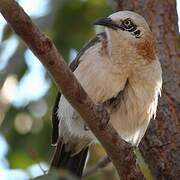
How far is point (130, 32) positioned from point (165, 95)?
65 cm

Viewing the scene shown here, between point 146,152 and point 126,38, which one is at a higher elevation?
point 126,38

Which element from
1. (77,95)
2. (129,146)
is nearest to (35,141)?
(129,146)

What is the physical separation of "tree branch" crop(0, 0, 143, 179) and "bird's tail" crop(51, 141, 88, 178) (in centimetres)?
145

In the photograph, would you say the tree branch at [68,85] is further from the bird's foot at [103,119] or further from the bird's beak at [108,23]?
the bird's beak at [108,23]

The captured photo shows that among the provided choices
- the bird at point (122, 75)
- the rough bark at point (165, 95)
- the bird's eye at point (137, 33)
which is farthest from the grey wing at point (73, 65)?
the rough bark at point (165, 95)

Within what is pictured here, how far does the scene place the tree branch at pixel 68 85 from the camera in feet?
10.7

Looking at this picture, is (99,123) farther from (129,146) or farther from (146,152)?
(146,152)

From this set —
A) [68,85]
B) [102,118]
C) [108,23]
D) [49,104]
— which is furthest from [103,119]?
[49,104]

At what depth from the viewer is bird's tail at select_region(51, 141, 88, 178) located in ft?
18.2

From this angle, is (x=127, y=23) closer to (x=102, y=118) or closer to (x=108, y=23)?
(x=108, y=23)

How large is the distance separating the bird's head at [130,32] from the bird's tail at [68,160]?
4.15 ft

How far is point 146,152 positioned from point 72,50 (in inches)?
69.7

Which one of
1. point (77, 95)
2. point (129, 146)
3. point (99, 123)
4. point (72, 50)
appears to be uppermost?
point (77, 95)

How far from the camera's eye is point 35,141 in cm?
636
